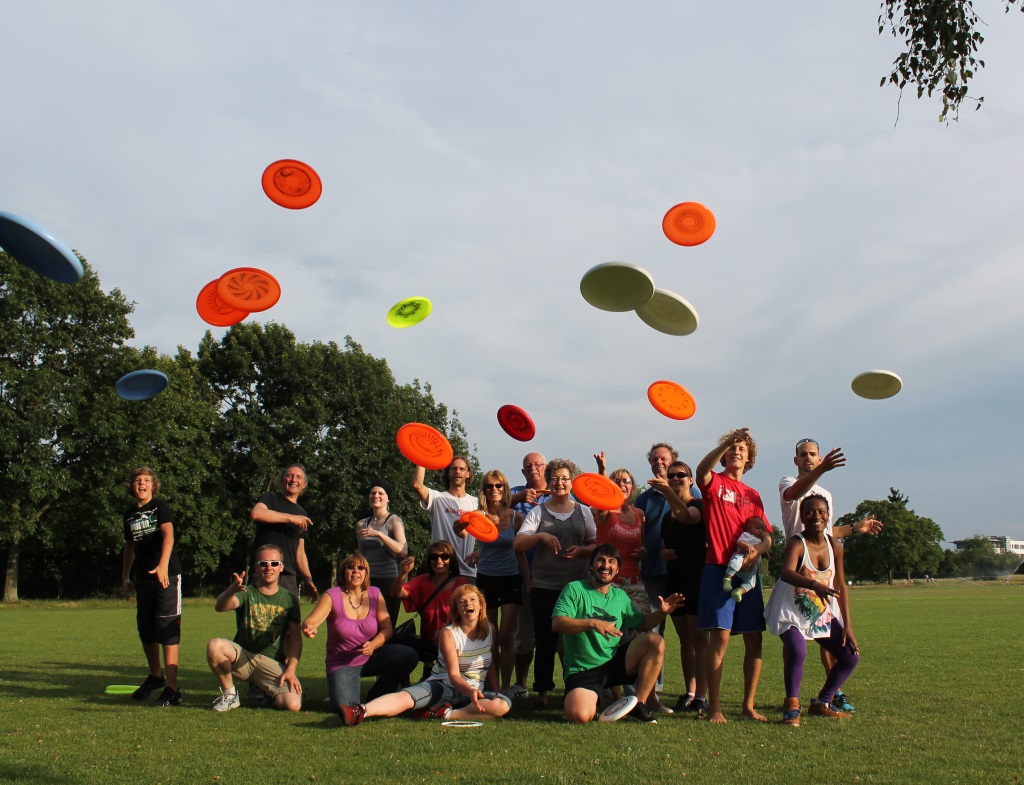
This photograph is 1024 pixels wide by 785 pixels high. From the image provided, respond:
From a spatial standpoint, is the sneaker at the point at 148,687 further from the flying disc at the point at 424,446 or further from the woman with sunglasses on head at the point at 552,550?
the woman with sunglasses on head at the point at 552,550

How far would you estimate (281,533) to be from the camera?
8086 millimetres

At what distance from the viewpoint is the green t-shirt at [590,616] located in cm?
658

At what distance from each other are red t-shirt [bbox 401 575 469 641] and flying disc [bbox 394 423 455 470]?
170 centimetres

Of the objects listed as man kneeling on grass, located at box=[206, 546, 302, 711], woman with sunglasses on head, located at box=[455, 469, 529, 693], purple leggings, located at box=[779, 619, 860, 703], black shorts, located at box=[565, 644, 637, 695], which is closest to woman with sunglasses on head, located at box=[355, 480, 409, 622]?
woman with sunglasses on head, located at box=[455, 469, 529, 693]

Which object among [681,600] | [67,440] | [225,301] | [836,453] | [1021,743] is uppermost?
[67,440]

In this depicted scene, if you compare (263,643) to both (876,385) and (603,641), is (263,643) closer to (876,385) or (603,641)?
(603,641)

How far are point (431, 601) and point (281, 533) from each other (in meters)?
1.68

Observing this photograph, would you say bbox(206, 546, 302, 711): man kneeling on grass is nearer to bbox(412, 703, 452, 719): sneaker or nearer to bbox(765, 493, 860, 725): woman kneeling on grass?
bbox(412, 703, 452, 719): sneaker

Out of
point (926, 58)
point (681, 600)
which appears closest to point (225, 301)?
point (681, 600)

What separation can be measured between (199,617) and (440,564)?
63.1 feet

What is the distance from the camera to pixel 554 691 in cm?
821

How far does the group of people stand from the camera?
658 centimetres

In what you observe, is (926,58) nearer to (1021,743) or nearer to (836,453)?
(836,453)

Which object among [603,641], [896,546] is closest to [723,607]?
[603,641]
